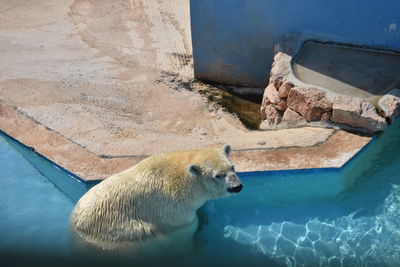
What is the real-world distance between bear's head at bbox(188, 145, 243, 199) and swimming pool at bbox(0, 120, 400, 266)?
0.87m

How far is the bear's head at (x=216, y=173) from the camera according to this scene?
4.15 metres

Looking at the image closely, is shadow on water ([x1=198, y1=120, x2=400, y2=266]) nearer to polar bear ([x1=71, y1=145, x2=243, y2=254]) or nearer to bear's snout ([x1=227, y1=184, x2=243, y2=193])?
polar bear ([x1=71, y1=145, x2=243, y2=254])

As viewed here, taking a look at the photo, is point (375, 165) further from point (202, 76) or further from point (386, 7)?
point (202, 76)

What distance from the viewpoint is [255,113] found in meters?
7.64

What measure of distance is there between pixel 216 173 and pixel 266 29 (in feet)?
13.0

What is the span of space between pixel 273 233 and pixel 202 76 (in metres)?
4.25

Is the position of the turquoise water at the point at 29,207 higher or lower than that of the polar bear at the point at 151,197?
lower

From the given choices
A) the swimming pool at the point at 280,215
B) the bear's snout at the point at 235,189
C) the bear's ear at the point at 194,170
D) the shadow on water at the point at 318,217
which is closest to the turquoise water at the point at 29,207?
the swimming pool at the point at 280,215

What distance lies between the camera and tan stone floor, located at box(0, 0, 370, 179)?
555 centimetres

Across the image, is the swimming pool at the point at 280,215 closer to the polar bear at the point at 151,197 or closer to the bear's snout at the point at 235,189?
the polar bear at the point at 151,197

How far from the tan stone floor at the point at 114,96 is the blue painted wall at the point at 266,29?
79 cm

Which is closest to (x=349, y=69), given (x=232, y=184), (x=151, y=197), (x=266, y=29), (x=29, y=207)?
(x=266, y=29)

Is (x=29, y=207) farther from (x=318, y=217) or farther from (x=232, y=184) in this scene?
(x=318, y=217)

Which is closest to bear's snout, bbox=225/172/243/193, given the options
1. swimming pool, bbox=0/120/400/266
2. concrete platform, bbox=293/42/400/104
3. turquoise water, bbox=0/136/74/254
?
swimming pool, bbox=0/120/400/266
